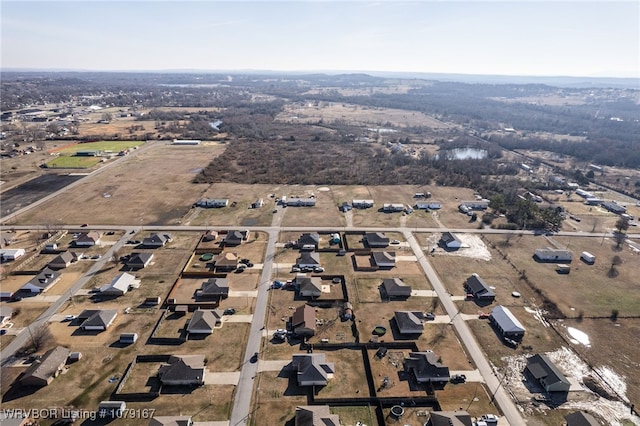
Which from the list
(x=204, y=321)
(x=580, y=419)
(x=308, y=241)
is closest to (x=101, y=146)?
(x=308, y=241)

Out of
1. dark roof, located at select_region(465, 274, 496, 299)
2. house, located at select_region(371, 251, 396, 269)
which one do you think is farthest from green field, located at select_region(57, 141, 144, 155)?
dark roof, located at select_region(465, 274, 496, 299)

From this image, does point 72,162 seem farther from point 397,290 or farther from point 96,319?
point 397,290

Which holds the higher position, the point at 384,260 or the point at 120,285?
the point at 384,260

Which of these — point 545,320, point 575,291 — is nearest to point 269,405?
point 545,320

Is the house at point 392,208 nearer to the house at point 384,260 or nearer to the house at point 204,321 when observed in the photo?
the house at point 384,260

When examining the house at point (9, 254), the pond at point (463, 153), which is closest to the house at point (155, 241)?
the house at point (9, 254)
